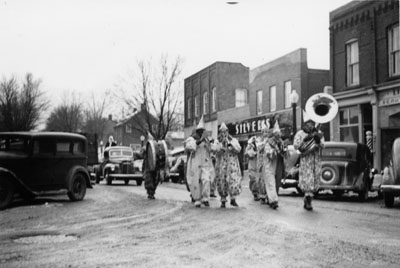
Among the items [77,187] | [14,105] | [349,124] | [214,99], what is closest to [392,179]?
[77,187]

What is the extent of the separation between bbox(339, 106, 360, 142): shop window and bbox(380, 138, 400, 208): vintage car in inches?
453

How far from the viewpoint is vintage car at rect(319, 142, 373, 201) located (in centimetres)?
1495

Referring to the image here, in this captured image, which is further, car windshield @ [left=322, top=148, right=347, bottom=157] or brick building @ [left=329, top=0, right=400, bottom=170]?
brick building @ [left=329, top=0, right=400, bottom=170]

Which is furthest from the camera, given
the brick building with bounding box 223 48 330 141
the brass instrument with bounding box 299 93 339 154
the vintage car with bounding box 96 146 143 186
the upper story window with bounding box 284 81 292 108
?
the upper story window with bounding box 284 81 292 108

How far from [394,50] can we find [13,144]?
15361mm

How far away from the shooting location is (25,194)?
42.9ft

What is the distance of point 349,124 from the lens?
24.6 metres

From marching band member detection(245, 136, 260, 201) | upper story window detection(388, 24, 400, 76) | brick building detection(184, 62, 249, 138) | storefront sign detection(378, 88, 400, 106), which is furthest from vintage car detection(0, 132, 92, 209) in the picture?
brick building detection(184, 62, 249, 138)

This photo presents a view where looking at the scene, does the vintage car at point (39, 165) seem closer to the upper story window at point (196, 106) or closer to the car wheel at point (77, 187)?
the car wheel at point (77, 187)

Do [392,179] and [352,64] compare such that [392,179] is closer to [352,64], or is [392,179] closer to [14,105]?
[352,64]

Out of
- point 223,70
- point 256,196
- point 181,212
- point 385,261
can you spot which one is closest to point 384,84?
point 256,196

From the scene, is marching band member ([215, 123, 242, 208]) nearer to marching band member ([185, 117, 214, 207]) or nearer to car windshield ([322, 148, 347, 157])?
marching band member ([185, 117, 214, 207])

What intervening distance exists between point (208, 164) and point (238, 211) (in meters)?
1.90

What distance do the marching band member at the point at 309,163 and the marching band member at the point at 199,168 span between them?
2083 mm
